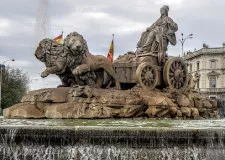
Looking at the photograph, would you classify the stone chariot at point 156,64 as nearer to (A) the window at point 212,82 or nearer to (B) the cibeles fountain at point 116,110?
(B) the cibeles fountain at point 116,110

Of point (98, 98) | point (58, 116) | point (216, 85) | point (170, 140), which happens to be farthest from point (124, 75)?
point (216, 85)

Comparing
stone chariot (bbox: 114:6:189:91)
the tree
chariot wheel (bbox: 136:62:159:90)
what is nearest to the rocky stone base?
chariot wheel (bbox: 136:62:159:90)

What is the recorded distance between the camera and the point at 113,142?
974cm

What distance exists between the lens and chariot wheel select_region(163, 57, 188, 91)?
54.9 ft

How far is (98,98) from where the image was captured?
13.9 m

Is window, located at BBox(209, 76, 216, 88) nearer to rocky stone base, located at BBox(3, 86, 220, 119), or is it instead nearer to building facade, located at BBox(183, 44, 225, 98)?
building facade, located at BBox(183, 44, 225, 98)

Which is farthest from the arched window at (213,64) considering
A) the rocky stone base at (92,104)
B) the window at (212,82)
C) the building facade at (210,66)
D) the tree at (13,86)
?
the rocky stone base at (92,104)

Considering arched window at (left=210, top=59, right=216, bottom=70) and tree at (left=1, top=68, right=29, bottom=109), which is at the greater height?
arched window at (left=210, top=59, right=216, bottom=70)

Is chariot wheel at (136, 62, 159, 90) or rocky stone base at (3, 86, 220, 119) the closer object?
rocky stone base at (3, 86, 220, 119)

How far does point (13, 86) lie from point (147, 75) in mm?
38899

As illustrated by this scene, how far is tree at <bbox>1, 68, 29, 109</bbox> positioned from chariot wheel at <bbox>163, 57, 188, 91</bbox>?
35.3m

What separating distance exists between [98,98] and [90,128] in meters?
4.34

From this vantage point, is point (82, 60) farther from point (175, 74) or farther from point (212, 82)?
point (212, 82)

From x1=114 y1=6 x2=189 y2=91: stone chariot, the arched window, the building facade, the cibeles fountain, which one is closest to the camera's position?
the cibeles fountain
